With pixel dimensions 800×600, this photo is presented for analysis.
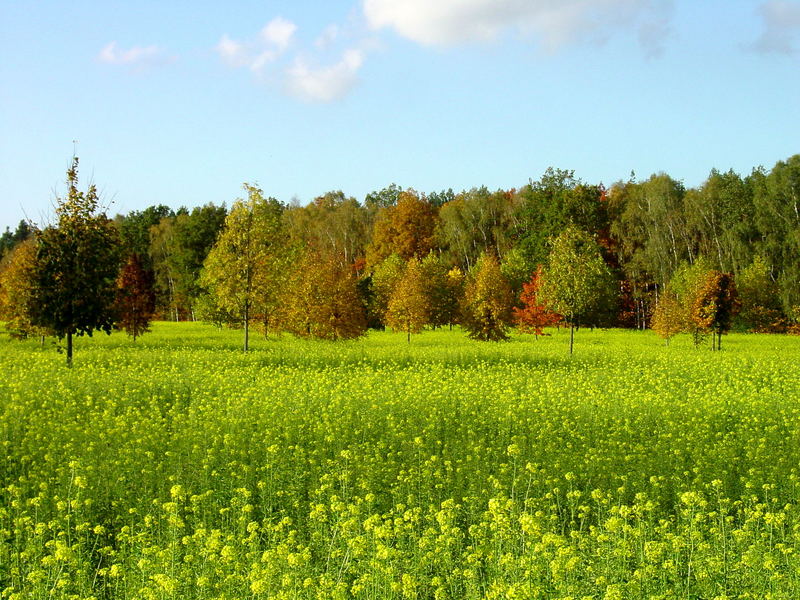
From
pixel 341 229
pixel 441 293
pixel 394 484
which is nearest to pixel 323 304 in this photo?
pixel 441 293

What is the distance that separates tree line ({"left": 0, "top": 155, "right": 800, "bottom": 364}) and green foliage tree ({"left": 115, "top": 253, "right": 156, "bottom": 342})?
0.10 meters

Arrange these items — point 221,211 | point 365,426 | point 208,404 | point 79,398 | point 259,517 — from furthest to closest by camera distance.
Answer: point 221,211, point 79,398, point 208,404, point 365,426, point 259,517

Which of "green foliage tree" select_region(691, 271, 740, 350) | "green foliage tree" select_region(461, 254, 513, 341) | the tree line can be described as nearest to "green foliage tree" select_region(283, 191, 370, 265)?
the tree line

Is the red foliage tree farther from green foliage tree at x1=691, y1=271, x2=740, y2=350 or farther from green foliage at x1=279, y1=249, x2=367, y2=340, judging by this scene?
green foliage at x1=279, y1=249, x2=367, y2=340

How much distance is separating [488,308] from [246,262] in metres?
14.9

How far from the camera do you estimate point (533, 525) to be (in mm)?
5965

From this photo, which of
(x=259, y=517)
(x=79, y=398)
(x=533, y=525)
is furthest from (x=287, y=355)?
(x=533, y=525)

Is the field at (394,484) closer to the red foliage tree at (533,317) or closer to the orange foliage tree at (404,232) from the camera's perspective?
the red foliage tree at (533,317)

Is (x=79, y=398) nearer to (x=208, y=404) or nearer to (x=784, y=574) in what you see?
(x=208, y=404)

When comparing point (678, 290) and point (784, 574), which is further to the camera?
point (678, 290)

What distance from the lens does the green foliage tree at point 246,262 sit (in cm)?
3152

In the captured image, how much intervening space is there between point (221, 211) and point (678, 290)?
45.3 m

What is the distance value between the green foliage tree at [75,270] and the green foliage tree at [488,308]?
2144 centimetres

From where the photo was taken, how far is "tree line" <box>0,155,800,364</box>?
28.1m
